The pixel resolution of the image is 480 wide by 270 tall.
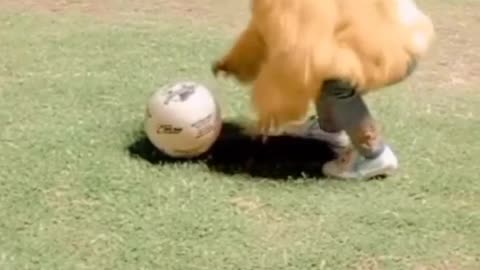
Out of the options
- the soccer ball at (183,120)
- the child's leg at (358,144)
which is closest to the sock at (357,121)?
the child's leg at (358,144)

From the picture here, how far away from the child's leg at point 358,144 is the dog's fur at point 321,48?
41mm

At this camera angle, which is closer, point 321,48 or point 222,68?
point 321,48

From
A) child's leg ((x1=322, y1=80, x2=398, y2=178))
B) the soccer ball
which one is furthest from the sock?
the soccer ball

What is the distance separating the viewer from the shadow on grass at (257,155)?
4.75 ft

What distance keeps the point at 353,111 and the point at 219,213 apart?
0.74 feet

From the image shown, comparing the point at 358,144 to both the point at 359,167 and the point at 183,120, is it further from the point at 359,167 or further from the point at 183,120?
the point at 183,120

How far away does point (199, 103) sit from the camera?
1412 mm

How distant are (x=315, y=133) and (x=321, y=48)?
0.22 meters

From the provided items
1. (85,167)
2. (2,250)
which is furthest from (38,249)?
(85,167)

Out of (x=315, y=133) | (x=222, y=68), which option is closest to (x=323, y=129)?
(x=315, y=133)

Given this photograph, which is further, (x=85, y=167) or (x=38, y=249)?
(x=85, y=167)

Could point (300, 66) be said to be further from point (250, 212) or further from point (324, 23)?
point (250, 212)

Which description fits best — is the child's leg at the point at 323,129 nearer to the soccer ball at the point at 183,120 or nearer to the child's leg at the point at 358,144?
the child's leg at the point at 358,144

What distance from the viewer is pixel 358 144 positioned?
4.69 ft
